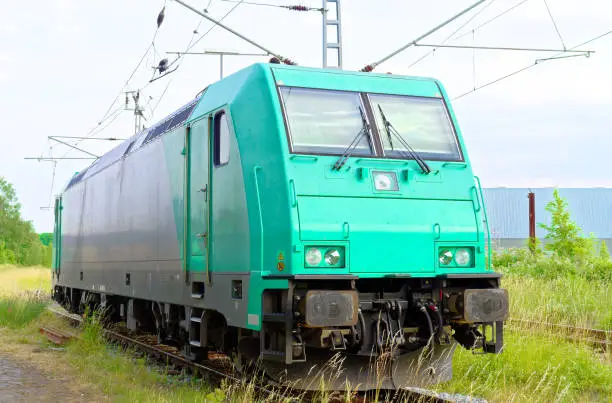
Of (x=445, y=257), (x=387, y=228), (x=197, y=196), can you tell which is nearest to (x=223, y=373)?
(x=197, y=196)

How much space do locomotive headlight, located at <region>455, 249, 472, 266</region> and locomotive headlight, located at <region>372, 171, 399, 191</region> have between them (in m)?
0.91

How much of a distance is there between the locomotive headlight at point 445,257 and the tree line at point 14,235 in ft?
226

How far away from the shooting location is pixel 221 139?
27.9 ft

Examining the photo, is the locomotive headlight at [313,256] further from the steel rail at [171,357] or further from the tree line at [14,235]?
the tree line at [14,235]

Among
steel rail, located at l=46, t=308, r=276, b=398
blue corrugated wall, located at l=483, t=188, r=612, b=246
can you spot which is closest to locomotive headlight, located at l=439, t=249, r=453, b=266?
steel rail, located at l=46, t=308, r=276, b=398

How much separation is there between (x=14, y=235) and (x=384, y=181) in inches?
3066

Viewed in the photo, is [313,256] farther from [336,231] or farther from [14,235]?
[14,235]

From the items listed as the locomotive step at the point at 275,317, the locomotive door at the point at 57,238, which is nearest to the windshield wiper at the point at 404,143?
the locomotive step at the point at 275,317

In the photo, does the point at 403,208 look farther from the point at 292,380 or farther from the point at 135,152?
the point at 135,152

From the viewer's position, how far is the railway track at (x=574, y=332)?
11555 mm

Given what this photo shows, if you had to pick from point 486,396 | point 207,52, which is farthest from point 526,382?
point 207,52

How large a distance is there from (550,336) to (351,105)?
519 centimetres

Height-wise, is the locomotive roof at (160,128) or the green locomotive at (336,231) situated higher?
the locomotive roof at (160,128)

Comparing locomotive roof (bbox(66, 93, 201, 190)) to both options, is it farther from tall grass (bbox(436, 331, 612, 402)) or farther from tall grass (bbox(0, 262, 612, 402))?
tall grass (bbox(436, 331, 612, 402))
